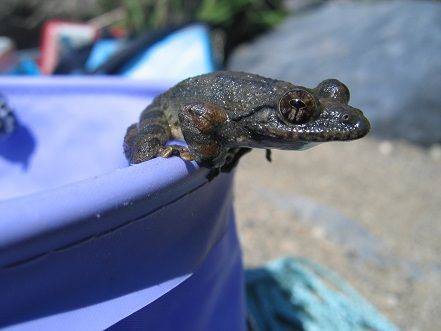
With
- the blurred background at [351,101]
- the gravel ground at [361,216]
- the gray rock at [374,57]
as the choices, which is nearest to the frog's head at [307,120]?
the blurred background at [351,101]

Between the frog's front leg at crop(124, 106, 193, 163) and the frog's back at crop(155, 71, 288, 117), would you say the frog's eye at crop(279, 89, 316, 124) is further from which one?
the frog's front leg at crop(124, 106, 193, 163)

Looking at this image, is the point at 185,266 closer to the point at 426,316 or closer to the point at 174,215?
the point at 174,215

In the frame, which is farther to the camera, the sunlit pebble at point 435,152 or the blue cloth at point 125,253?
the sunlit pebble at point 435,152

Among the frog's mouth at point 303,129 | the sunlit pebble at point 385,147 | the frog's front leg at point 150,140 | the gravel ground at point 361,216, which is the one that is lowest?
the frog's mouth at point 303,129

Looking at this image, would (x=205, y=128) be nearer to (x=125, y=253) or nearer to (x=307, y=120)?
(x=307, y=120)

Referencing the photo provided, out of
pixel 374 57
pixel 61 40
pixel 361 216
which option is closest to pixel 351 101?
pixel 374 57

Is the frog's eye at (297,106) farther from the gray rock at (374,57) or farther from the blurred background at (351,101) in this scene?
the gray rock at (374,57)

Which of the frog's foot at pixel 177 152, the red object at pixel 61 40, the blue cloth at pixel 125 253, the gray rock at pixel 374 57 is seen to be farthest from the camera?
the gray rock at pixel 374 57
